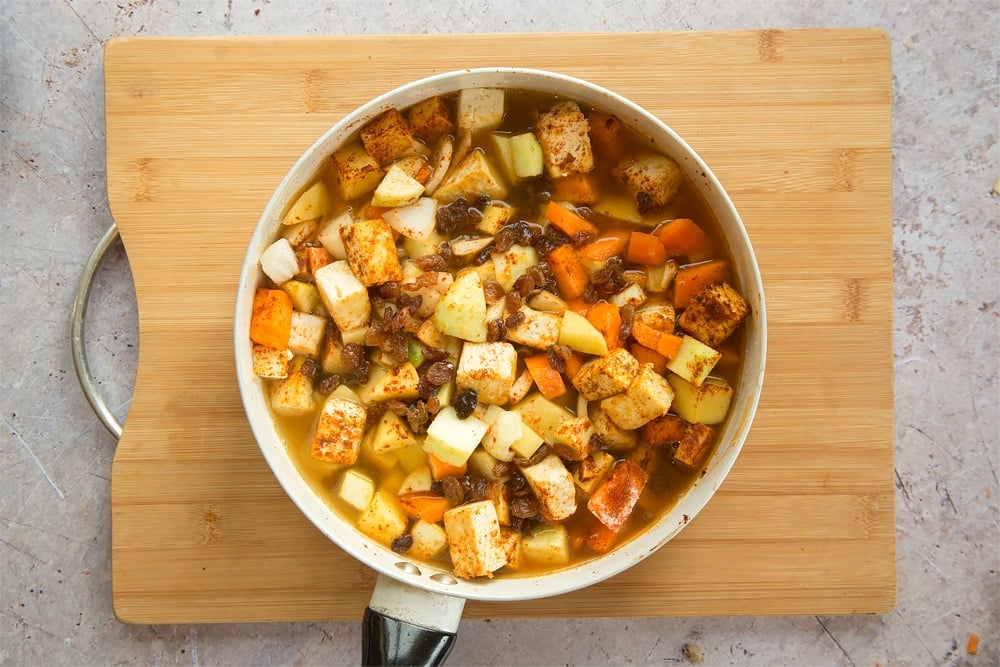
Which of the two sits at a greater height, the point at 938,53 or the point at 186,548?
the point at 938,53

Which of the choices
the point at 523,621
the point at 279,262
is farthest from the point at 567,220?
the point at 523,621

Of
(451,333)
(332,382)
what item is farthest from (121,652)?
(451,333)

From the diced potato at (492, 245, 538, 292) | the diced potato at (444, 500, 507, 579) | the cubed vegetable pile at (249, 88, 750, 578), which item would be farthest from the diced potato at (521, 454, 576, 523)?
the diced potato at (492, 245, 538, 292)

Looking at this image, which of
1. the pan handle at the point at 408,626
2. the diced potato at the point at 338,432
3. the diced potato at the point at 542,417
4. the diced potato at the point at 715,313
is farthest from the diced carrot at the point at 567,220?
the pan handle at the point at 408,626

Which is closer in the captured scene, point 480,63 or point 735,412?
point 735,412

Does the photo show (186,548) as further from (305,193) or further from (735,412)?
(735,412)

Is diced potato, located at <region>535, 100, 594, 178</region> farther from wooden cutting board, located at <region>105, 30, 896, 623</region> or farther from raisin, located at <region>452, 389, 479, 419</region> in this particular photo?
raisin, located at <region>452, 389, 479, 419</region>
